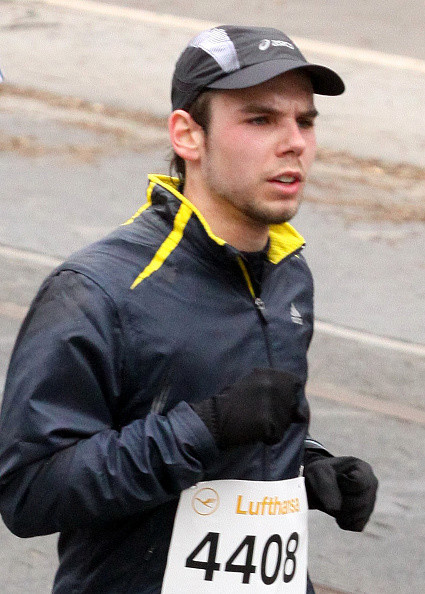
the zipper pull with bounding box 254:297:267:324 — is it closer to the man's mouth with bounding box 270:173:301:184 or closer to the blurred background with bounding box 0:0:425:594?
the man's mouth with bounding box 270:173:301:184

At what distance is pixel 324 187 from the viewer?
383 inches

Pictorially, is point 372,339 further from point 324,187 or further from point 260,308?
point 260,308

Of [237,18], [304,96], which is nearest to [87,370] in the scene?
[304,96]

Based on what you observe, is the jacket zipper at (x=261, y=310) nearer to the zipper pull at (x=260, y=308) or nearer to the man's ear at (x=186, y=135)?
the zipper pull at (x=260, y=308)

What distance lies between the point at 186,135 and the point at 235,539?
35.2 inches

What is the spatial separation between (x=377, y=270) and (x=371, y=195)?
156cm

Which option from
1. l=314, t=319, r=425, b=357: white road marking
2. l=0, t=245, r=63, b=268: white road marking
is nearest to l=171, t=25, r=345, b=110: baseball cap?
l=314, t=319, r=425, b=357: white road marking

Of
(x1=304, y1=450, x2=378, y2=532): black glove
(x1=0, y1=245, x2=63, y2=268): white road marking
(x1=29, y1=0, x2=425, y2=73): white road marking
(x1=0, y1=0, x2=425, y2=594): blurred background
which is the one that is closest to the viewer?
(x1=304, y1=450, x2=378, y2=532): black glove

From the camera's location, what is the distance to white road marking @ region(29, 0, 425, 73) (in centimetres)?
1352

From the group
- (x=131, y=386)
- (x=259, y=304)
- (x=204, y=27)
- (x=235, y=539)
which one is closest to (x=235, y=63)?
(x=259, y=304)

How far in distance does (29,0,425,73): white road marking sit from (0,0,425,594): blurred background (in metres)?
0.03

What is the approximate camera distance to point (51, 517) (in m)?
2.50

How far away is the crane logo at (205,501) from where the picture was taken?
265cm

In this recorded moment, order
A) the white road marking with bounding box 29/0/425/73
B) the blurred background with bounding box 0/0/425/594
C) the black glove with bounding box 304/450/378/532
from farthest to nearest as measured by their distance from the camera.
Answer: the white road marking with bounding box 29/0/425/73 → the blurred background with bounding box 0/0/425/594 → the black glove with bounding box 304/450/378/532
